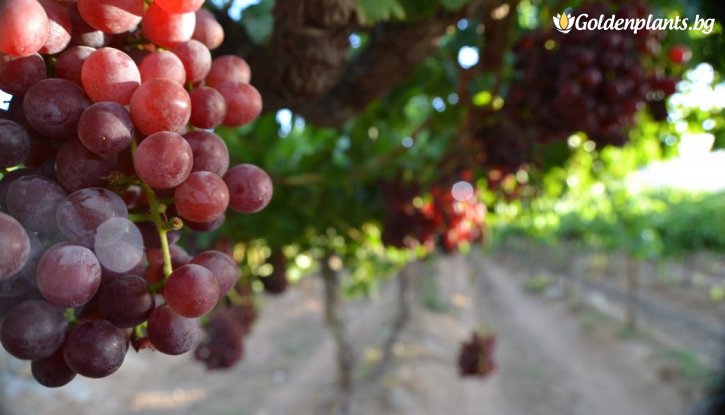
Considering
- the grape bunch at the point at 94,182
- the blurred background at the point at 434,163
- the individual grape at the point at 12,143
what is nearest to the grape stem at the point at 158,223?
the grape bunch at the point at 94,182

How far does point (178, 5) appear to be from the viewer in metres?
0.60

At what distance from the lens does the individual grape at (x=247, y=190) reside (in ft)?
2.22

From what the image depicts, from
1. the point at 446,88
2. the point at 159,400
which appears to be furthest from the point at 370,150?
the point at 159,400

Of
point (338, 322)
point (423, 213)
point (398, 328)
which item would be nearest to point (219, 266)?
point (423, 213)

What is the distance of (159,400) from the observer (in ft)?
33.0

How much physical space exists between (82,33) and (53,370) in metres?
0.39

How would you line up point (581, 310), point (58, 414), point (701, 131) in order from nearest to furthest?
1. point (701, 131)
2. point (58, 414)
3. point (581, 310)

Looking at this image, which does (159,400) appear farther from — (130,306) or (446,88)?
(130,306)

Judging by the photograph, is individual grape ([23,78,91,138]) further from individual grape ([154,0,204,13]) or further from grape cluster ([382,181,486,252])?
grape cluster ([382,181,486,252])

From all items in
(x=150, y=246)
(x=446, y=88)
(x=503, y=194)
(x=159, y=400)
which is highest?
(x=446, y=88)

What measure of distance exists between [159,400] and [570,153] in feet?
31.6

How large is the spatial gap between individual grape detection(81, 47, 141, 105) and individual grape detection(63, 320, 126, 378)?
25 cm

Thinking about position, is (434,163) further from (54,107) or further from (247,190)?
(54,107)

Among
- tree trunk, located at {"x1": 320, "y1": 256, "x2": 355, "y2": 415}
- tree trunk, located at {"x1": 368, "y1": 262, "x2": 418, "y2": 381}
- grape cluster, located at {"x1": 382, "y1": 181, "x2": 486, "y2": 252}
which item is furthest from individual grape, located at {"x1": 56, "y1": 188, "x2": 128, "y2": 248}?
tree trunk, located at {"x1": 368, "y1": 262, "x2": 418, "y2": 381}
